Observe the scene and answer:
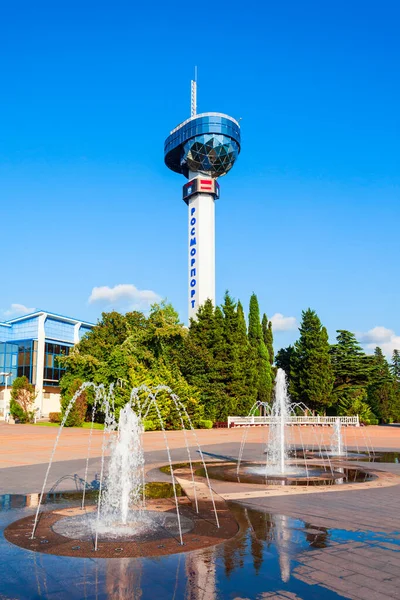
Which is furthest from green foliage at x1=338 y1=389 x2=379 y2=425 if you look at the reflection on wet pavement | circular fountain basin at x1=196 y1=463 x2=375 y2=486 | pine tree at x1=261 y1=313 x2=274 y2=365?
the reflection on wet pavement

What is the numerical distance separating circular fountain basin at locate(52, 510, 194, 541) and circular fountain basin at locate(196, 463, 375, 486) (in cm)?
425

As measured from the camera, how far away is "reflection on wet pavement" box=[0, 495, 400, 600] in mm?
4813

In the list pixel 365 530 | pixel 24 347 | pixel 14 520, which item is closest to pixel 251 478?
pixel 365 530

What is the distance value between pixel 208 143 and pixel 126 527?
188 feet

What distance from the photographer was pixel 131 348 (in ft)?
118

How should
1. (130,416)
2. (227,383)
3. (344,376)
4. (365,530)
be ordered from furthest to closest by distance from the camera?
(344,376) < (227,383) < (130,416) < (365,530)

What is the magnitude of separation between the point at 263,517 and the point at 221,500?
4.30 ft

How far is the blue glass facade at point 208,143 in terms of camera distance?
197 feet

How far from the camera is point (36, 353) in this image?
5375cm

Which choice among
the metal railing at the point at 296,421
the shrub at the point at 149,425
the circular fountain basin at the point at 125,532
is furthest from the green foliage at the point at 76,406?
the circular fountain basin at the point at 125,532

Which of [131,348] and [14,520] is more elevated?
[131,348]

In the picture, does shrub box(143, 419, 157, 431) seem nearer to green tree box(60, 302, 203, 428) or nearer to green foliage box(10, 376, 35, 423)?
green tree box(60, 302, 203, 428)

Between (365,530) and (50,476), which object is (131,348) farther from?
(365,530)

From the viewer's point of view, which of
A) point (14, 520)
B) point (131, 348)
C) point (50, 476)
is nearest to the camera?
point (14, 520)
